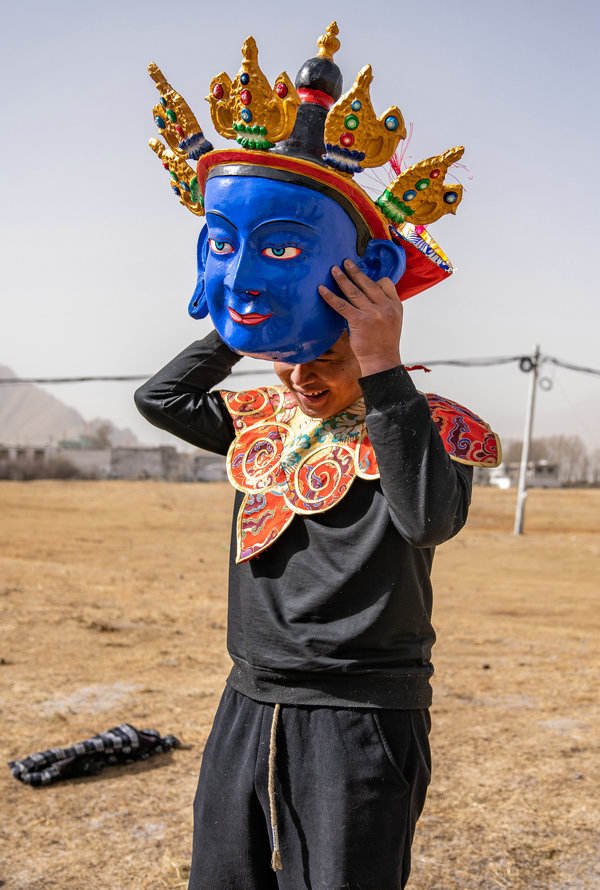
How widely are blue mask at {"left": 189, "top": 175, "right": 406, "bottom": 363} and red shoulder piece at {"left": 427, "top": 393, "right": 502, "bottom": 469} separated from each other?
34 cm

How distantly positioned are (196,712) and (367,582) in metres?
3.87

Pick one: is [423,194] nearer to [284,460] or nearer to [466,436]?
[466,436]

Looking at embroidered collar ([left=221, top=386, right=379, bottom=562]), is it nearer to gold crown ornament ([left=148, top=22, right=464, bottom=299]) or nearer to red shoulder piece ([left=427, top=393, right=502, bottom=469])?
red shoulder piece ([left=427, top=393, right=502, bottom=469])

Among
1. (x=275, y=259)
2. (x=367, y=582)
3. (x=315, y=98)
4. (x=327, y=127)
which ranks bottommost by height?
(x=367, y=582)

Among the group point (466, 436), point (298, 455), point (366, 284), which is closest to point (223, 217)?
point (366, 284)

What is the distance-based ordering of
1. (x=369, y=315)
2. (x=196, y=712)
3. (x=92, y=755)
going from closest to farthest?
(x=369, y=315)
(x=92, y=755)
(x=196, y=712)

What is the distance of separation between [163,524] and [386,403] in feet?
56.2

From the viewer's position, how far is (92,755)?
445 centimetres

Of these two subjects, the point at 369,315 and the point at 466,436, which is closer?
the point at 369,315

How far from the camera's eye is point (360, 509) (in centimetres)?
191

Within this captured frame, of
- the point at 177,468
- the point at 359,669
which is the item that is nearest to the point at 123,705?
the point at 359,669

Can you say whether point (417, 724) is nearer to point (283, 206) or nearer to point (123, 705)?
point (283, 206)

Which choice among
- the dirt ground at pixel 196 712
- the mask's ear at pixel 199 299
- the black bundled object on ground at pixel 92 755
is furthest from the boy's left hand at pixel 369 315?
the black bundled object on ground at pixel 92 755

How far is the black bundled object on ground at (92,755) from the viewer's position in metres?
4.27
